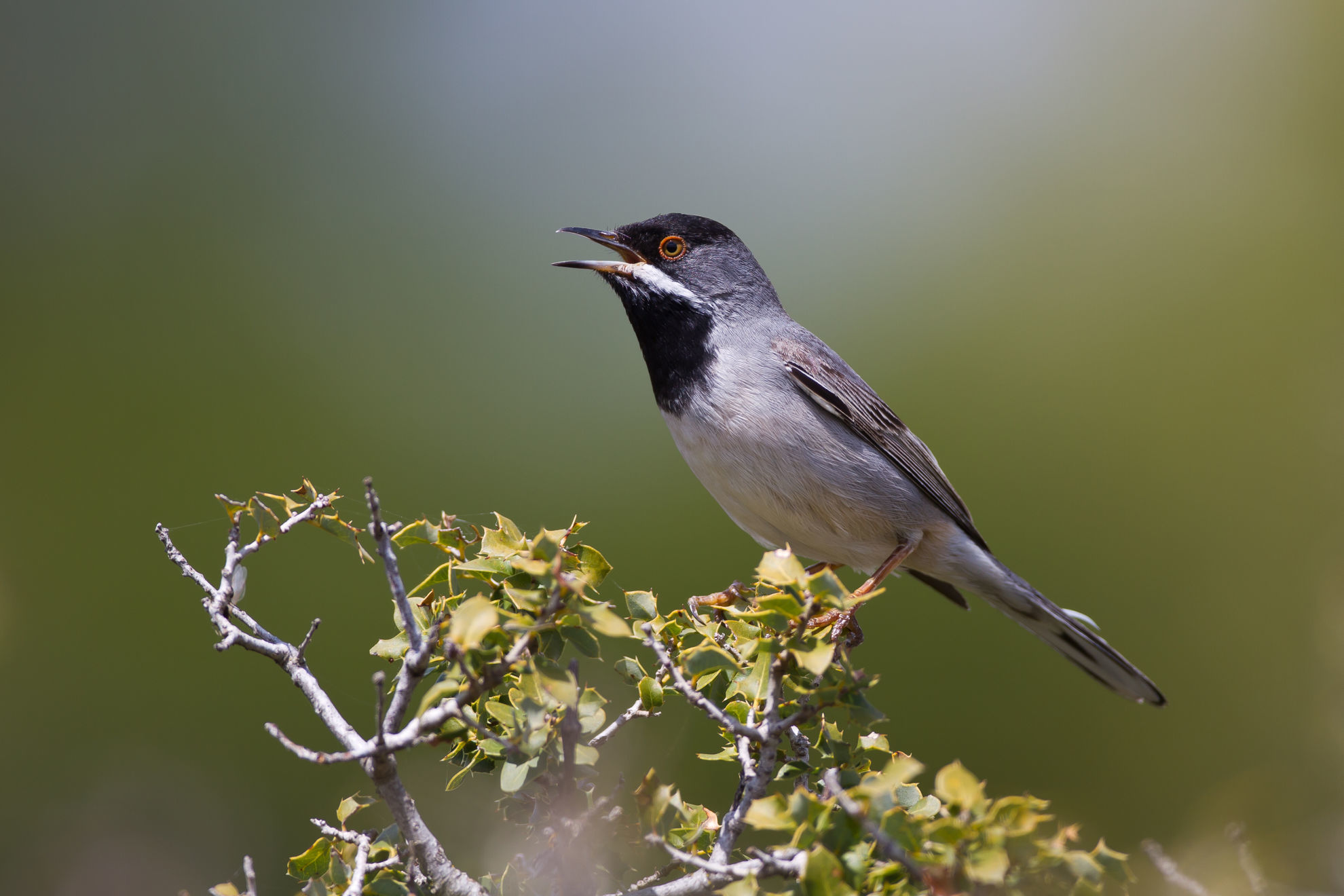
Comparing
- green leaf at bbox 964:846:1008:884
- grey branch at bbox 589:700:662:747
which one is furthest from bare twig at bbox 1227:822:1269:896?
grey branch at bbox 589:700:662:747

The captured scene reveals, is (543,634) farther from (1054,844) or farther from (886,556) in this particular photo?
(886,556)

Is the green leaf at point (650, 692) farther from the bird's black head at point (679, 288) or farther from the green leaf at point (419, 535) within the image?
the bird's black head at point (679, 288)

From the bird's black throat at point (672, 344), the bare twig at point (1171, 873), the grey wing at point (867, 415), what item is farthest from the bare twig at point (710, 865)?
the grey wing at point (867, 415)

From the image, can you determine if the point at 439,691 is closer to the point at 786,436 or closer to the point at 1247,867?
the point at 786,436

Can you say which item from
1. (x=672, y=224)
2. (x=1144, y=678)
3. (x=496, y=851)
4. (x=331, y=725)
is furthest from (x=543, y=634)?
(x=1144, y=678)

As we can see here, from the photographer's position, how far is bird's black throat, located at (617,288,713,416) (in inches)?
152

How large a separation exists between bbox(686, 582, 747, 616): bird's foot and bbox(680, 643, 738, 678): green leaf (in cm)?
86

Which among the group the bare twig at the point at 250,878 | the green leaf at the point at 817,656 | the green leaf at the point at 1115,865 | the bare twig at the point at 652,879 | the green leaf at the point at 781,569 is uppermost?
the green leaf at the point at 781,569

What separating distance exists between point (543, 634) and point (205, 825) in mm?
4111

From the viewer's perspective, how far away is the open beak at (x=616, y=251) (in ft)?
Answer: 13.7

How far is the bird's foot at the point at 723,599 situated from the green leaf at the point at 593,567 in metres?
0.87

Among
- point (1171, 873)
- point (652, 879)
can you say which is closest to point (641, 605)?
point (652, 879)

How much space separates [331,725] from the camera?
1.98m

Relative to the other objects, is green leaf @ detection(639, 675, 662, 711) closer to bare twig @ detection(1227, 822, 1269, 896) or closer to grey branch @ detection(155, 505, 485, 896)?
grey branch @ detection(155, 505, 485, 896)
